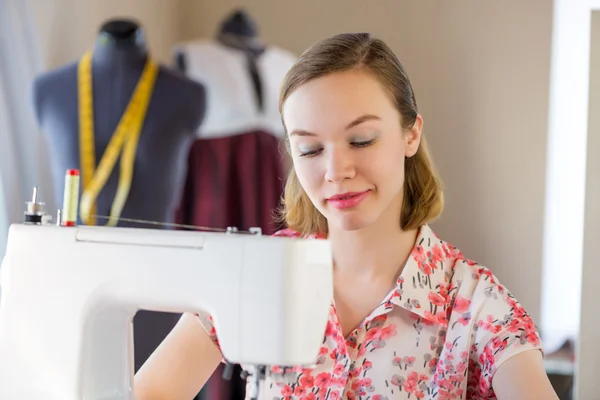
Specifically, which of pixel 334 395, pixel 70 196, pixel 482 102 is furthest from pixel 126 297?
pixel 482 102

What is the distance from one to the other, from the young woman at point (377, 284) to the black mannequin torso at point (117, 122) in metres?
0.95

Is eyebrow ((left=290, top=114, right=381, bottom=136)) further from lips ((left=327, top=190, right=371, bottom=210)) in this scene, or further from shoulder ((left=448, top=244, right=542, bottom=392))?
shoulder ((left=448, top=244, right=542, bottom=392))

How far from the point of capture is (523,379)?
1.12 m

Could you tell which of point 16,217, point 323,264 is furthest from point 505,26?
point 323,264

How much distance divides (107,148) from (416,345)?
4.11 feet

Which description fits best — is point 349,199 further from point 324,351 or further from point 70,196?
point 70,196

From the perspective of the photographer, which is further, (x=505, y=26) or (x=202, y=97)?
(x=505, y=26)

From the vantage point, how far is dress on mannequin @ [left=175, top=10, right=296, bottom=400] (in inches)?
105

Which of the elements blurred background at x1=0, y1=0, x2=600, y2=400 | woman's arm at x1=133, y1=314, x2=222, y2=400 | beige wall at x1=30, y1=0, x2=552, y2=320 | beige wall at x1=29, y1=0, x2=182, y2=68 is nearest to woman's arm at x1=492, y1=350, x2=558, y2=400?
woman's arm at x1=133, y1=314, x2=222, y2=400

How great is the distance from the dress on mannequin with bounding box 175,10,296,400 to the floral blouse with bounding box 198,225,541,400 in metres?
1.39

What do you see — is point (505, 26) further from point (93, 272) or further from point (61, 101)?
point (93, 272)

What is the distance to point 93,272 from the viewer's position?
40.9 inches

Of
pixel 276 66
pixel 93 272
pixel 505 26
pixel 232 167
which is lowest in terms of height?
pixel 93 272

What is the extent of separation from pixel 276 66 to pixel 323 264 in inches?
72.7
